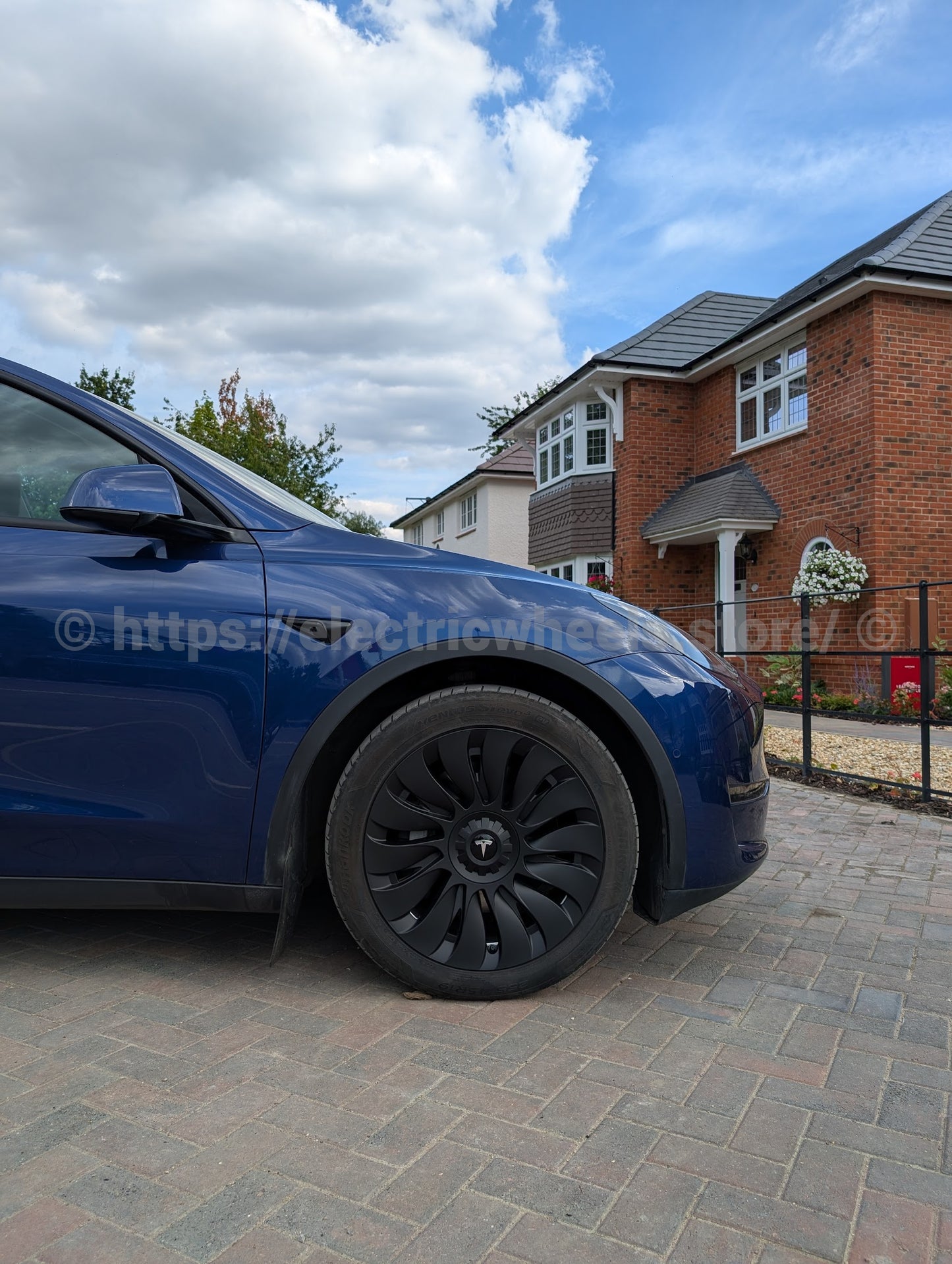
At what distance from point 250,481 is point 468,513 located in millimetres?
30362

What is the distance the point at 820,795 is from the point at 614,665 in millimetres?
4037

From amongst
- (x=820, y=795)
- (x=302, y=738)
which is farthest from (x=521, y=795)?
(x=820, y=795)

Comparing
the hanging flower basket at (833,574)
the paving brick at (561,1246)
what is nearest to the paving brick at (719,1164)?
the paving brick at (561,1246)

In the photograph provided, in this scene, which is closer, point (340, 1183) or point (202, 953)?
point (340, 1183)

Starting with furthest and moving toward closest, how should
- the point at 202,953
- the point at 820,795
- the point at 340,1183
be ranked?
the point at 820,795 → the point at 202,953 → the point at 340,1183

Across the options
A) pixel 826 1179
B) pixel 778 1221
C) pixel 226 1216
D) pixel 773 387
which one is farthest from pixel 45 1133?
pixel 773 387

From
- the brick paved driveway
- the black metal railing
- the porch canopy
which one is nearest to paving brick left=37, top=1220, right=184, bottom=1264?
the brick paved driveway

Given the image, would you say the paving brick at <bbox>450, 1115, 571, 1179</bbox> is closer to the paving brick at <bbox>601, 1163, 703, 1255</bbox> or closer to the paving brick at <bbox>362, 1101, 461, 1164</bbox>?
the paving brick at <bbox>362, 1101, 461, 1164</bbox>

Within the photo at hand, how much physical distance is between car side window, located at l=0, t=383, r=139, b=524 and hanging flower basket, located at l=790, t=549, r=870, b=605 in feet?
35.2

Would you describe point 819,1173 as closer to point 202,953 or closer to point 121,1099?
point 121,1099

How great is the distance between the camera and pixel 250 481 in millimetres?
2586

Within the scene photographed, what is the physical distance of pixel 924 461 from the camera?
38.9ft

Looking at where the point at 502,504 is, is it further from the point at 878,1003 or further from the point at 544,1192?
the point at 544,1192

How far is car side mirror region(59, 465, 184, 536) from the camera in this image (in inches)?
80.6
